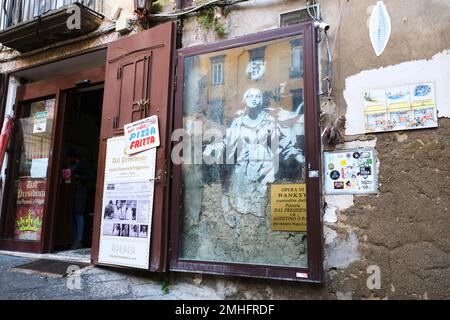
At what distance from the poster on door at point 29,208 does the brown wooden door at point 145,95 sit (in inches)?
62.6

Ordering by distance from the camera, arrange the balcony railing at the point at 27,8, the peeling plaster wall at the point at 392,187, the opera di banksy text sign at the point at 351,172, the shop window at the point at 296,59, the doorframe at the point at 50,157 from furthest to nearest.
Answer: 1. the balcony railing at the point at 27,8
2. the doorframe at the point at 50,157
3. the shop window at the point at 296,59
4. the opera di banksy text sign at the point at 351,172
5. the peeling plaster wall at the point at 392,187

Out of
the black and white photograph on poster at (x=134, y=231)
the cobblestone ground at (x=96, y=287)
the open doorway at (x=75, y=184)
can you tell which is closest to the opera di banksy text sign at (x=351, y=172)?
the cobblestone ground at (x=96, y=287)

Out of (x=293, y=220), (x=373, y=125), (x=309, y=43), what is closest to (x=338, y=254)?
(x=293, y=220)

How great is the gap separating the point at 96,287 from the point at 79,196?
8.18ft

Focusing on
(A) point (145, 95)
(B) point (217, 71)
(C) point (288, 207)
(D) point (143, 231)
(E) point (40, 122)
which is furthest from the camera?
(E) point (40, 122)

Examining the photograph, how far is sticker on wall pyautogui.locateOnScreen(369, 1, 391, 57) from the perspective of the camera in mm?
3580

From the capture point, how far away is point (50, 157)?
5.62 meters

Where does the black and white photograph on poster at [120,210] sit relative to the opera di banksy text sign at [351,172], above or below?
below

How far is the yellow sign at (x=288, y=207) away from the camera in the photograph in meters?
3.54

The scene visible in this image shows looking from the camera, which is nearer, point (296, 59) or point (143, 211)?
point (296, 59)

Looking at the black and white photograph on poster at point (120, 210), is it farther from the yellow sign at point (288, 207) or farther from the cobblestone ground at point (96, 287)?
the yellow sign at point (288, 207)

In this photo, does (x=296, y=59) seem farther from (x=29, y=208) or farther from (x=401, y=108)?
(x=29, y=208)

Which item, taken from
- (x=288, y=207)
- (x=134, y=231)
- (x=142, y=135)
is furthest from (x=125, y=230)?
(x=288, y=207)

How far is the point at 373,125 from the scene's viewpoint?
3.48 metres
